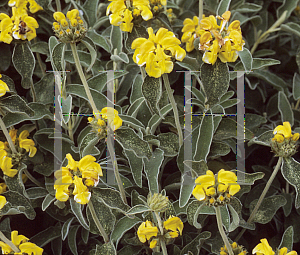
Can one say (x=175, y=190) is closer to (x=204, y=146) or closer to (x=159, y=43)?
(x=204, y=146)

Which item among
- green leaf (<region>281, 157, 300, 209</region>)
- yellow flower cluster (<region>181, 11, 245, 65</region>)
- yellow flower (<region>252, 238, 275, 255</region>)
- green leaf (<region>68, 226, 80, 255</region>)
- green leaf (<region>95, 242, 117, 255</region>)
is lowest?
green leaf (<region>68, 226, 80, 255</region>)

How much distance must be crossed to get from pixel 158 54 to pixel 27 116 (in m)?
0.36

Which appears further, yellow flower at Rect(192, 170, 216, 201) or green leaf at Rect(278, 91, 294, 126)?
green leaf at Rect(278, 91, 294, 126)

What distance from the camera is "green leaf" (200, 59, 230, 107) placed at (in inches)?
27.8

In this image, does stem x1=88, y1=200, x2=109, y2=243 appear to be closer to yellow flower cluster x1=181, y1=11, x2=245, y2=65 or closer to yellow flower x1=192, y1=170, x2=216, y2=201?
yellow flower x1=192, y1=170, x2=216, y2=201

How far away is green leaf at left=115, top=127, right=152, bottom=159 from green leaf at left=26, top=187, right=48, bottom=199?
0.29m

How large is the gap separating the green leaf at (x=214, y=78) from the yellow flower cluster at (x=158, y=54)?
0.25 feet

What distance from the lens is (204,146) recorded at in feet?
2.55

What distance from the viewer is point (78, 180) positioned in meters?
0.62

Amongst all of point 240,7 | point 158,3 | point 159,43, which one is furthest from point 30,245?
point 240,7

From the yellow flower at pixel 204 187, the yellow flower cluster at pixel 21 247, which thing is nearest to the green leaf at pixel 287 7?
the yellow flower at pixel 204 187

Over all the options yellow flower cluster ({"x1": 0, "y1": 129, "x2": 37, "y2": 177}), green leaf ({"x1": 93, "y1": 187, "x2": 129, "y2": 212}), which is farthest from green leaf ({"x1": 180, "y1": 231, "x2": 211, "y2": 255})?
yellow flower cluster ({"x1": 0, "y1": 129, "x2": 37, "y2": 177})

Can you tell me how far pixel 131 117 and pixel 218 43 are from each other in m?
0.24

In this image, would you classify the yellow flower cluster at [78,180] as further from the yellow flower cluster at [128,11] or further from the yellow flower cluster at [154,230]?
the yellow flower cluster at [128,11]
